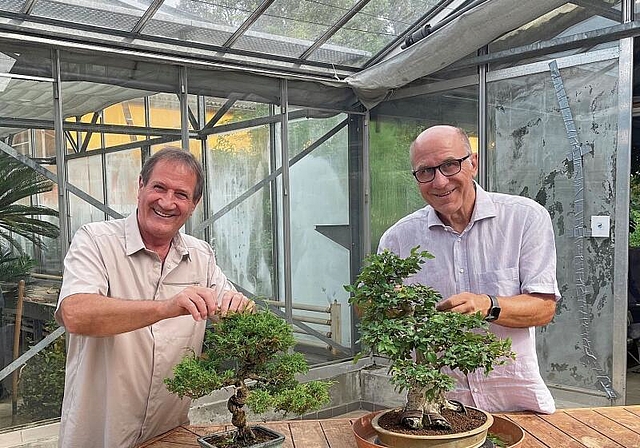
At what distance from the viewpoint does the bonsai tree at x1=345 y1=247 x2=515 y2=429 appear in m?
1.43

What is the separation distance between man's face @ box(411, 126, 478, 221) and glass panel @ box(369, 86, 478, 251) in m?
2.90

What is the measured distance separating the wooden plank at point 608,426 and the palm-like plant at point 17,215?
313 cm

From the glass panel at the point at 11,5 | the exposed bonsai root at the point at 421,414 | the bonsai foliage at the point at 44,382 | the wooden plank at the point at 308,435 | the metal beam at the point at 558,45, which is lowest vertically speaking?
the bonsai foliage at the point at 44,382

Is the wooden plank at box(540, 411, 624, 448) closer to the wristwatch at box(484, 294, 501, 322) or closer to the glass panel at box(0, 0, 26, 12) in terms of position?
the wristwatch at box(484, 294, 501, 322)

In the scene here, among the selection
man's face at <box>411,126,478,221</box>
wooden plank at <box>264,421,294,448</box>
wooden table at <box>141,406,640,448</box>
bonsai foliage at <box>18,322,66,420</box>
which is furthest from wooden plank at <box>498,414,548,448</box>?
bonsai foliage at <box>18,322,66,420</box>

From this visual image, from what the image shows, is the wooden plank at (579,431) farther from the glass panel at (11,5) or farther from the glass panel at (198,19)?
the glass panel at (11,5)

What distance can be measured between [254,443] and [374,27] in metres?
3.74

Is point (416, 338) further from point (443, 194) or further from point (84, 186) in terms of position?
point (84, 186)

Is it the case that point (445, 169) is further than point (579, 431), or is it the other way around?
point (445, 169)

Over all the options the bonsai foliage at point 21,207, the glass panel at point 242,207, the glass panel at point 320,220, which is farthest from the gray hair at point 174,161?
the glass panel at point 320,220

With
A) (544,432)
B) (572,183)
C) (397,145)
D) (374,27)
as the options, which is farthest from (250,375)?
(397,145)

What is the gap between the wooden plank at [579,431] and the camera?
162cm

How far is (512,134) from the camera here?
446cm

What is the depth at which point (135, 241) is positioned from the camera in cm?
194
